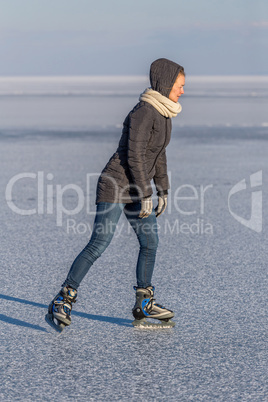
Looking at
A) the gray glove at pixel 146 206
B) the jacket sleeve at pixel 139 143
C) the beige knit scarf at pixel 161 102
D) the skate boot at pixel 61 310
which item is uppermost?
the beige knit scarf at pixel 161 102

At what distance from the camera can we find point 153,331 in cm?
507

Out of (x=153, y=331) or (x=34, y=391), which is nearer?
(x=34, y=391)

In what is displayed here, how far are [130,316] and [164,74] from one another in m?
1.77

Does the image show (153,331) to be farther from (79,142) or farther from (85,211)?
(79,142)

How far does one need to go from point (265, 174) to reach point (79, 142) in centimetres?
755

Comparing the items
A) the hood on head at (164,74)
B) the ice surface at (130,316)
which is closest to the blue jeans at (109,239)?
the ice surface at (130,316)

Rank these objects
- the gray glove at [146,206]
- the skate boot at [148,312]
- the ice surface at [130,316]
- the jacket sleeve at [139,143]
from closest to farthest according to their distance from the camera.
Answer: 1. the ice surface at [130,316]
2. the jacket sleeve at [139,143]
3. the gray glove at [146,206]
4. the skate boot at [148,312]

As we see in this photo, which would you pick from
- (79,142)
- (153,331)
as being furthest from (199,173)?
(153,331)

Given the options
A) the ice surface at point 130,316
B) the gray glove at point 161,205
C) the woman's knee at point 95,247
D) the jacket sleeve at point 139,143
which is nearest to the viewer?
the ice surface at point 130,316

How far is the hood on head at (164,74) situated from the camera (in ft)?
16.0

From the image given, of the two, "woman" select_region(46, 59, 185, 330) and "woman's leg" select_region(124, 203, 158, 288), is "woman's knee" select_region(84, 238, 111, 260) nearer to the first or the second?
"woman" select_region(46, 59, 185, 330)

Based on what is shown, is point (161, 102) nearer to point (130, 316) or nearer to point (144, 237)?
point (144, 237)

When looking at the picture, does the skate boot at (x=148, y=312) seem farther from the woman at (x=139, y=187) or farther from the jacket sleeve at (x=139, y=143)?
the jacket sleeve at (x=139, y=143)

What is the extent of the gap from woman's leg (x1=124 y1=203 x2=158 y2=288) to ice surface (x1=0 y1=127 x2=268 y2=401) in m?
0.37
